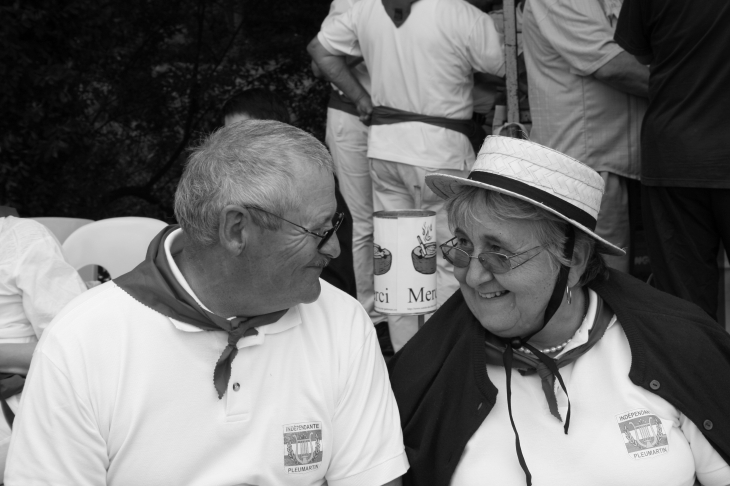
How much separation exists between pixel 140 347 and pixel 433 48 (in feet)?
9.28

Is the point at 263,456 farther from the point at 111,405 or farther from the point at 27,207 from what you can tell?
the point at 27,207

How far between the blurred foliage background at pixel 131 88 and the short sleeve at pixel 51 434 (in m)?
3.68

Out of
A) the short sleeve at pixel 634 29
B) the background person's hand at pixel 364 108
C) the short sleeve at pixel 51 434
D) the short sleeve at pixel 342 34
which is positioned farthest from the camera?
the background person's hand at pixel 364 108

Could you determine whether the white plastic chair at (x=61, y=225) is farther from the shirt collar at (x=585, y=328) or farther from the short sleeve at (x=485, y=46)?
the shirt collar at (x=585, y=328)

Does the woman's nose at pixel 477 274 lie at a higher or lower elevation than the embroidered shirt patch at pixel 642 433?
higher

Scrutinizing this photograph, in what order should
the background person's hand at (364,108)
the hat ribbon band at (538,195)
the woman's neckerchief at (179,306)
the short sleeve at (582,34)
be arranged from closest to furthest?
the woman's neckerchief at (179,306) → the hat ribbon band at (538,195) → the short sleeve at (582,34) → the background person's hand at (364,108)

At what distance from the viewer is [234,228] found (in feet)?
6.93

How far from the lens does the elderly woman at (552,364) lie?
227 cm

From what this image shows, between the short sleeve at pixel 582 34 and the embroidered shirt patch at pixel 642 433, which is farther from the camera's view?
the short sleeve at pixel 582 34

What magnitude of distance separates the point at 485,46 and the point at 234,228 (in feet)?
8.71

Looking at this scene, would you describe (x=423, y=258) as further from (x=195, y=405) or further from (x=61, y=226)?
(x=61, y=226)

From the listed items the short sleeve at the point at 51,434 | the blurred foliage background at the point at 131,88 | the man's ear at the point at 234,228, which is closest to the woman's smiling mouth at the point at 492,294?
the man's ear at the point at 234,228

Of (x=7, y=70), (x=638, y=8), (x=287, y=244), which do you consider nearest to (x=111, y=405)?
(x=287, y=244)

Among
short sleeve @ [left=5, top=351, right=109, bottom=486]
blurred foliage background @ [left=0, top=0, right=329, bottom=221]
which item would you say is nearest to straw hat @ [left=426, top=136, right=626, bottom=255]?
short sleeve @ [left=5, top=351, right=109, bottom=486]
